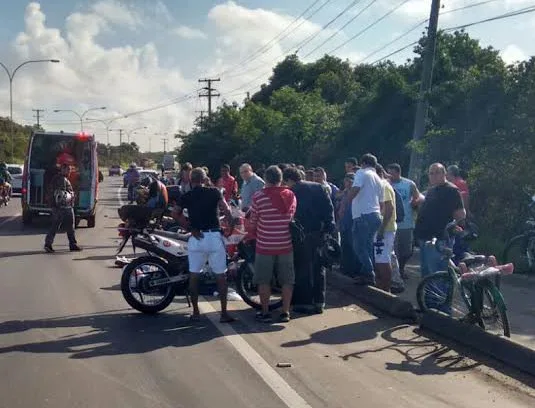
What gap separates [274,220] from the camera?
9016 mm

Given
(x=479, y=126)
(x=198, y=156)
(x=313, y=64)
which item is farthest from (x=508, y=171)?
(x=313, y=64)

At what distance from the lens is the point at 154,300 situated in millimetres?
9617

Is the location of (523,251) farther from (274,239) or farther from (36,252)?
(36,252)

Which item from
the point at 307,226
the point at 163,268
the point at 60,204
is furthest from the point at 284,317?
the point at 60,204

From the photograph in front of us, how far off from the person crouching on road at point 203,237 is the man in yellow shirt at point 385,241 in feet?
7.66

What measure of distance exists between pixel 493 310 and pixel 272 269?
2585mm

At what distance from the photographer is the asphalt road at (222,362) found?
6.18 meters

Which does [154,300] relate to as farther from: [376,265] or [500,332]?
[500,332]

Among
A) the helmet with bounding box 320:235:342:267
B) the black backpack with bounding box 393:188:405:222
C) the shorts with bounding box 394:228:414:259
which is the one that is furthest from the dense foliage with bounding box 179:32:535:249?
the helmet with bounding box 320:235:342:267

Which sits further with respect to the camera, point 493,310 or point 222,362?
point 493,310

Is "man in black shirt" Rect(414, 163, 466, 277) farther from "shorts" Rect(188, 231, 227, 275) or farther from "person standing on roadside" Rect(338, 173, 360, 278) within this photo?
"person standing on roadside" Rect(338, 173, 360, 278)

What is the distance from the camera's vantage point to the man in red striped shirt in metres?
9.02

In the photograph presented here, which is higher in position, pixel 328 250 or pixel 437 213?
pixel 437 213

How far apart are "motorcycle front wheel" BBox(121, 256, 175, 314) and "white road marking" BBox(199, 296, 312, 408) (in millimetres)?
556
